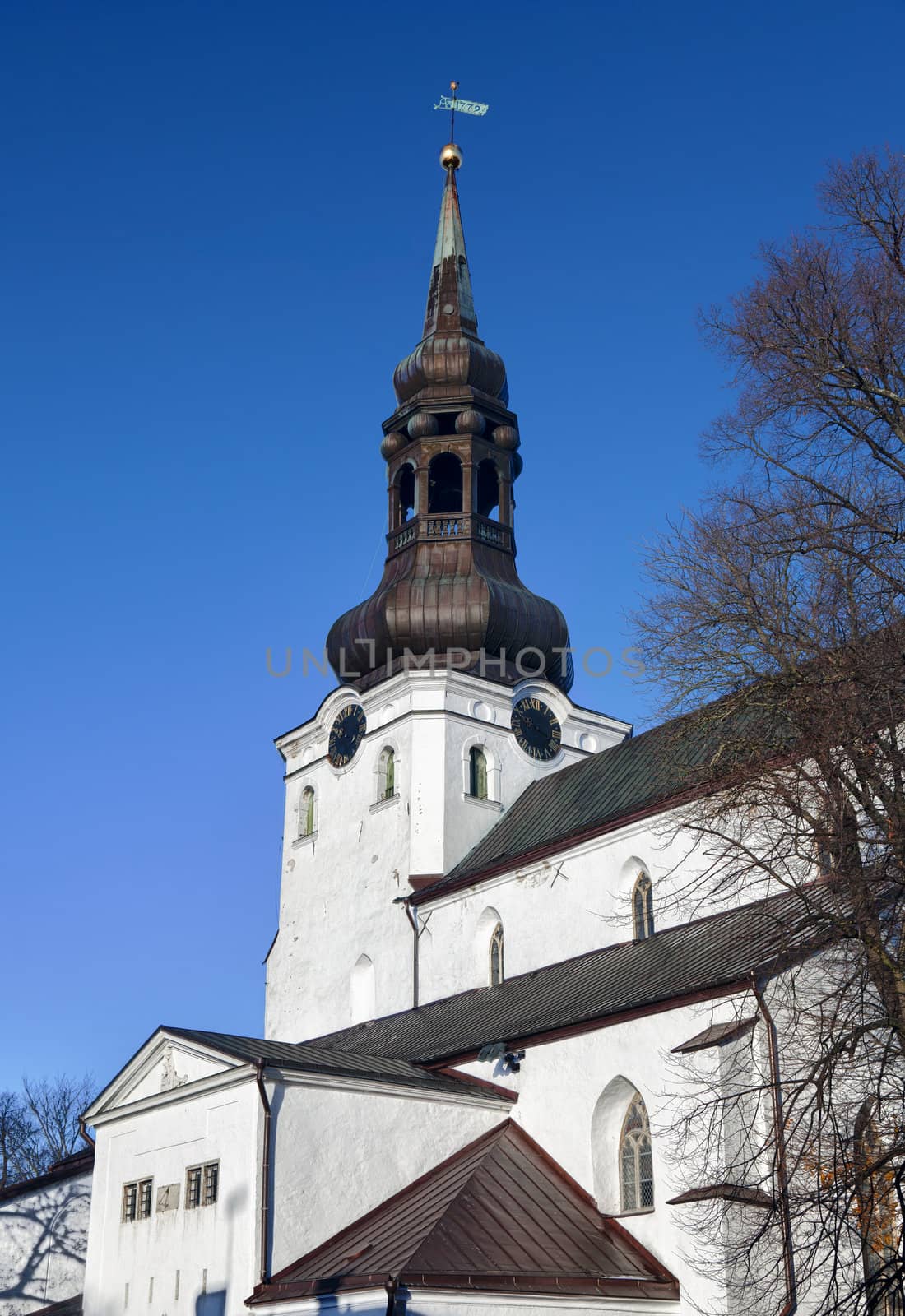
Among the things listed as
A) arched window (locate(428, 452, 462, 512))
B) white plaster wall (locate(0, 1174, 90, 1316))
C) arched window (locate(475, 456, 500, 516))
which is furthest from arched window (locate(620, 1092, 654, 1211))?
arched window (locate(428, 452, 462, 512))

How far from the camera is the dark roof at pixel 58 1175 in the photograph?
3169 centimetres

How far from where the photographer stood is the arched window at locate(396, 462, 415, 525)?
116 feet

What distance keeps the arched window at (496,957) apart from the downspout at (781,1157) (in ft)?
31.8

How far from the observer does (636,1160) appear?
2091 centimetres

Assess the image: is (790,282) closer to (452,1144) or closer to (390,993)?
(452,1144)

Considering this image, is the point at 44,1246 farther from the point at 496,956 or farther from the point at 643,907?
the point at 643,907

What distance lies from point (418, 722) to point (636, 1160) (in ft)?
40.4

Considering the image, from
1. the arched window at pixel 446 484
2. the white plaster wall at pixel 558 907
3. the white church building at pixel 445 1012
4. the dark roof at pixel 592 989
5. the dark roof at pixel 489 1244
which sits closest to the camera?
the dark roof at pixel 489 1244

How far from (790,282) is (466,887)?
15.8m

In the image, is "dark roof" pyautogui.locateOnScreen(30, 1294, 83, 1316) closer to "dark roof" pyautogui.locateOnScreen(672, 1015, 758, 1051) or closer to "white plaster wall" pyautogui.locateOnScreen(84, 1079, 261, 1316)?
"white plaster wall" pyautogui.locateOnScreen(84, 1079, 261, 1316)

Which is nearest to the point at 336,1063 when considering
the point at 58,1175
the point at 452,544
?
the point at 58,1175

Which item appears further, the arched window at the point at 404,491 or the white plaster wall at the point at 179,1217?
the arched window at the point at 404,491

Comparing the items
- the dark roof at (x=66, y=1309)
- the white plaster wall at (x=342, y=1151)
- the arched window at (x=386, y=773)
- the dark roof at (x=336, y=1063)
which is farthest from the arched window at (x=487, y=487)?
the dark roof at (x=66, y=1309)

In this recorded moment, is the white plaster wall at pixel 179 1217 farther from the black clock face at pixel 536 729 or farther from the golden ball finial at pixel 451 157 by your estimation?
the golden ball finial at pixel 451 157
